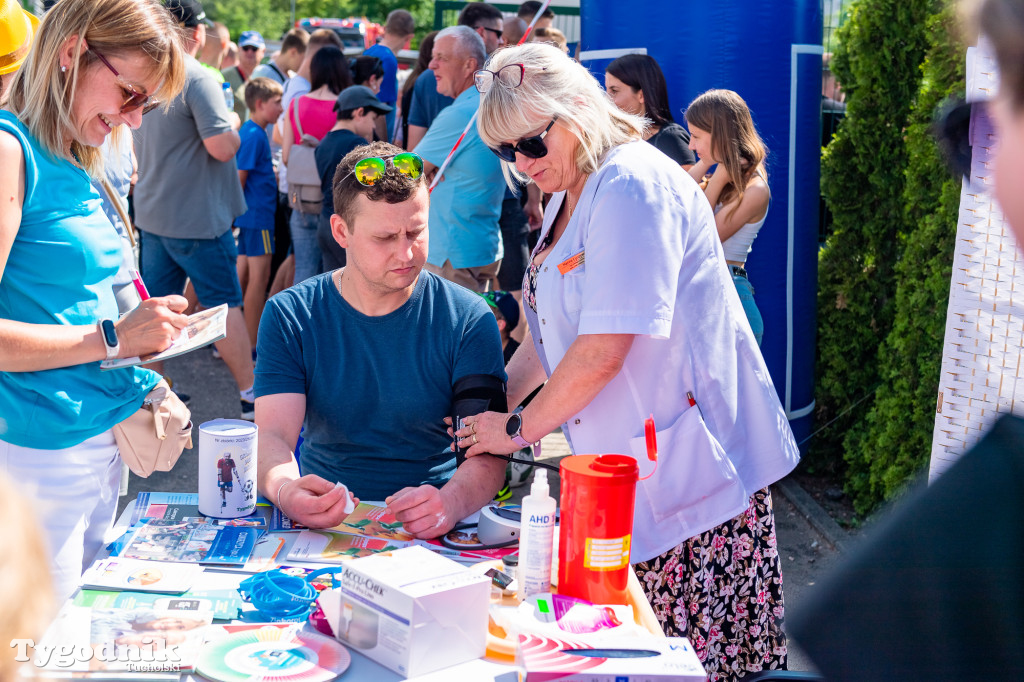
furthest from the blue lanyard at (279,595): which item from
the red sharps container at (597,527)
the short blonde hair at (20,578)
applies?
the short blonde hair at (20,578)

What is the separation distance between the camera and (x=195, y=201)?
513 cm

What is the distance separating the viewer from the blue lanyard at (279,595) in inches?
69.8

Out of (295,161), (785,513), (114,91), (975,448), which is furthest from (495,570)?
(295,161)

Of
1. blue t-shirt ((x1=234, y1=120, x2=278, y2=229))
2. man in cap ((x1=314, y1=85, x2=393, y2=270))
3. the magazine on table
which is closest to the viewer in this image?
the magazine on table

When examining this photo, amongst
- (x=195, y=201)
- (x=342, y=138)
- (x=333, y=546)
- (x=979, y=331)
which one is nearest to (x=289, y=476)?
(x=333, y=546)

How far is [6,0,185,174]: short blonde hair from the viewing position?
2174 millimetres

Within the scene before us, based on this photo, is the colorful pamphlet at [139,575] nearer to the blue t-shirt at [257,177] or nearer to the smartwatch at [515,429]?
the smartwatch at [515,429]

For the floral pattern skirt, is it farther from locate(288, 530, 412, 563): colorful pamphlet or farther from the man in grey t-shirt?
the man in grey t-shirt

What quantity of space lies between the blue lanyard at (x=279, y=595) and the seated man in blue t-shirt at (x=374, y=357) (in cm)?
69

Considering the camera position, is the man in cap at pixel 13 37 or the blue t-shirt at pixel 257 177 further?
the blue t-shirt at pixel 257 177

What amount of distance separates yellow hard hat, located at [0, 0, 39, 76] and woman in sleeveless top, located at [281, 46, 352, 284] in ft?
12.1

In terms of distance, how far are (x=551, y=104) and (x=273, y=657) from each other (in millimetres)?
1402

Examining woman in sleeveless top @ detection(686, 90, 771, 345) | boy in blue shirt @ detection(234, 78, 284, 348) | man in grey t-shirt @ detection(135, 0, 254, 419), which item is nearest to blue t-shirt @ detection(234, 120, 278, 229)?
boy in blue shirt @ detection(234, 78, 284, 348)

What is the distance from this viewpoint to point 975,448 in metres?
0.83
